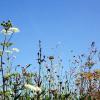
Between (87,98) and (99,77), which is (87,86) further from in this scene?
Answer: (87,98)

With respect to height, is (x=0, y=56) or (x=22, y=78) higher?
(x=0, y=56)

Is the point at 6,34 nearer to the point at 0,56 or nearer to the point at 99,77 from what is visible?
the point at 0,56

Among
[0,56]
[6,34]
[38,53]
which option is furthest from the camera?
[38,53]

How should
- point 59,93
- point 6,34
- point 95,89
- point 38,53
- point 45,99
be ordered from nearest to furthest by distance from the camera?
1. point 6,34
2. point 38,53
3. point 45,99
4. point 59,93
5. point 95,89

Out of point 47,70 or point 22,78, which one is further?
point 47,70

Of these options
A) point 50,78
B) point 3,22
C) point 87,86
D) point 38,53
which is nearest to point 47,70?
point 50,78

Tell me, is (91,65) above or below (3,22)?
below

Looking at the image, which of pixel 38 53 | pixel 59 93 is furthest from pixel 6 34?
pixel 59 93

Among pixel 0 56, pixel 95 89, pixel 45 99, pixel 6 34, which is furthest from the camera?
pixel 95 89

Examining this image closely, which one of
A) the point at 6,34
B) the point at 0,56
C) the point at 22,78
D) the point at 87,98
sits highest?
the point at 6,34

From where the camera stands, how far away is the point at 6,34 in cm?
521

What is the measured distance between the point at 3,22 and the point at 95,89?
3.73 m

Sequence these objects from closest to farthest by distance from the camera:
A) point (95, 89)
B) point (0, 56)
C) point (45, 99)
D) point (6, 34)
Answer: point (0, 56) → point (6, 34) → point (45, 99) → point (95, 89)

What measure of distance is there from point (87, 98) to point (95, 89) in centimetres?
75
